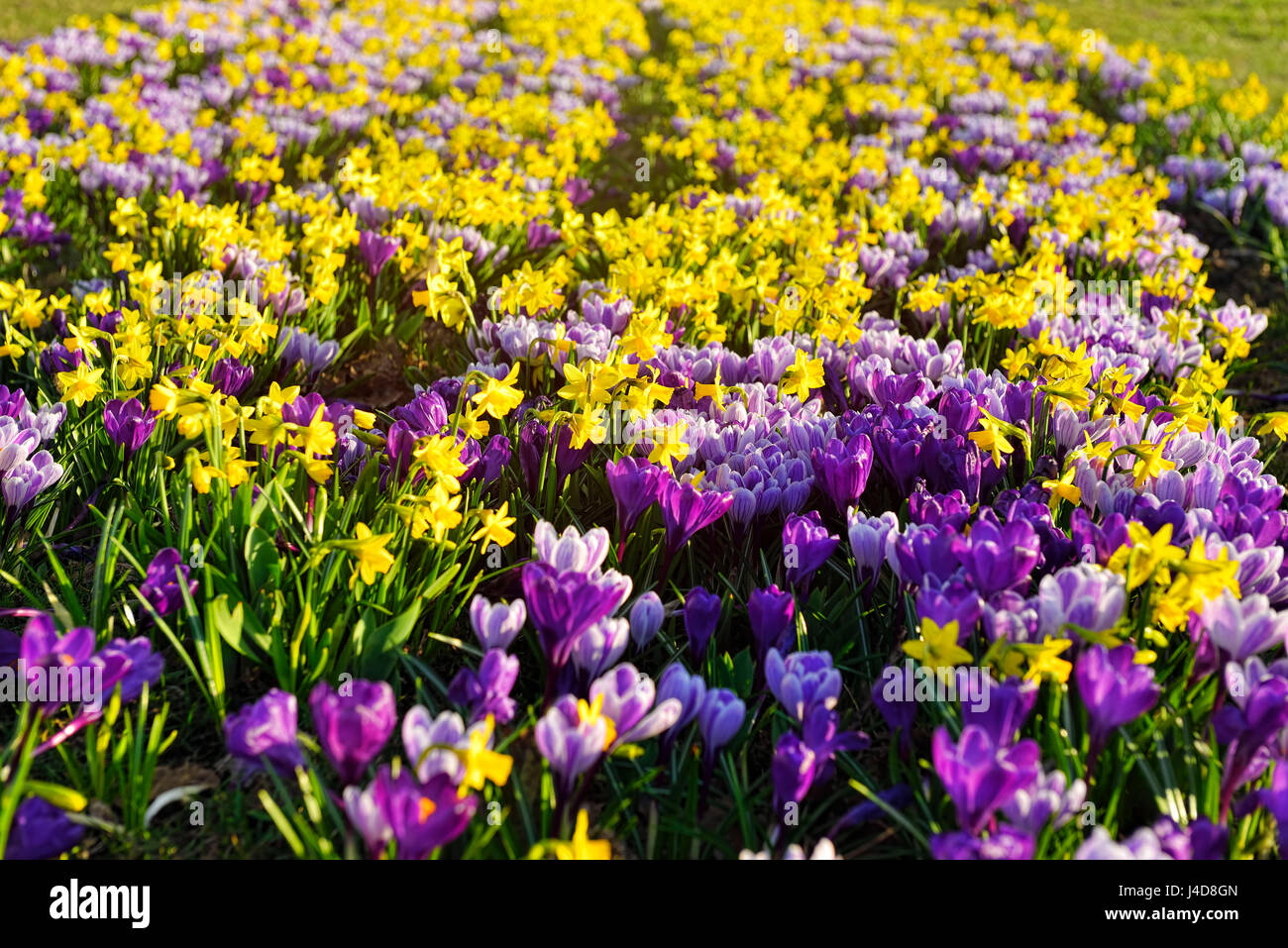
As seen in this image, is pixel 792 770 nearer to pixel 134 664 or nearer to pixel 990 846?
pixel 990 846

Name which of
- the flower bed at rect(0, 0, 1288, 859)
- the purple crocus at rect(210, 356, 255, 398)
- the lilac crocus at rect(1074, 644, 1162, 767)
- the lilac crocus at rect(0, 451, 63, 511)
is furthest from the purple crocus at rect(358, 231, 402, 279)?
the lilac crocus at rect(1074, 644, 1162, 767)

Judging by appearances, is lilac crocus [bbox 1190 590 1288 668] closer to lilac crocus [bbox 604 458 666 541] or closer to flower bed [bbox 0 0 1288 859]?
flower bed [bbox 0 0 1288 859]

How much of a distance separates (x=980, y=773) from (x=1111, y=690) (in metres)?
0.36

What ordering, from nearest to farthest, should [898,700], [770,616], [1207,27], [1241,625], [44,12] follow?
[1241,625], [898,700], [770,616], [44,12], [1207,27]

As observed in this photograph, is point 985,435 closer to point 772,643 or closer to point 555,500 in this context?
point 772,643

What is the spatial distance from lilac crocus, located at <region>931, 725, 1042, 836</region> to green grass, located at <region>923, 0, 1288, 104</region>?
13.3 m

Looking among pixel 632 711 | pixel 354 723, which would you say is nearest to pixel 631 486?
pixel 632 711

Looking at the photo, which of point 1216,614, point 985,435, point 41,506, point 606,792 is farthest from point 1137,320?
point 41,506

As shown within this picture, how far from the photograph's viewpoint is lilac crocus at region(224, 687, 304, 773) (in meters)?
1.77

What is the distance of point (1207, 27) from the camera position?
16.2 meters

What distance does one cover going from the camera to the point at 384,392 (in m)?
4.54

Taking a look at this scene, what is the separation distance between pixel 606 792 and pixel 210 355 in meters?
2.37

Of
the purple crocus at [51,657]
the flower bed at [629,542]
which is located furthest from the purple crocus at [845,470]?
the purple crocus at [51,657]

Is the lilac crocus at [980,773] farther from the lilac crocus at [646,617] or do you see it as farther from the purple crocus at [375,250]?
the purple crocus at [375,250]
